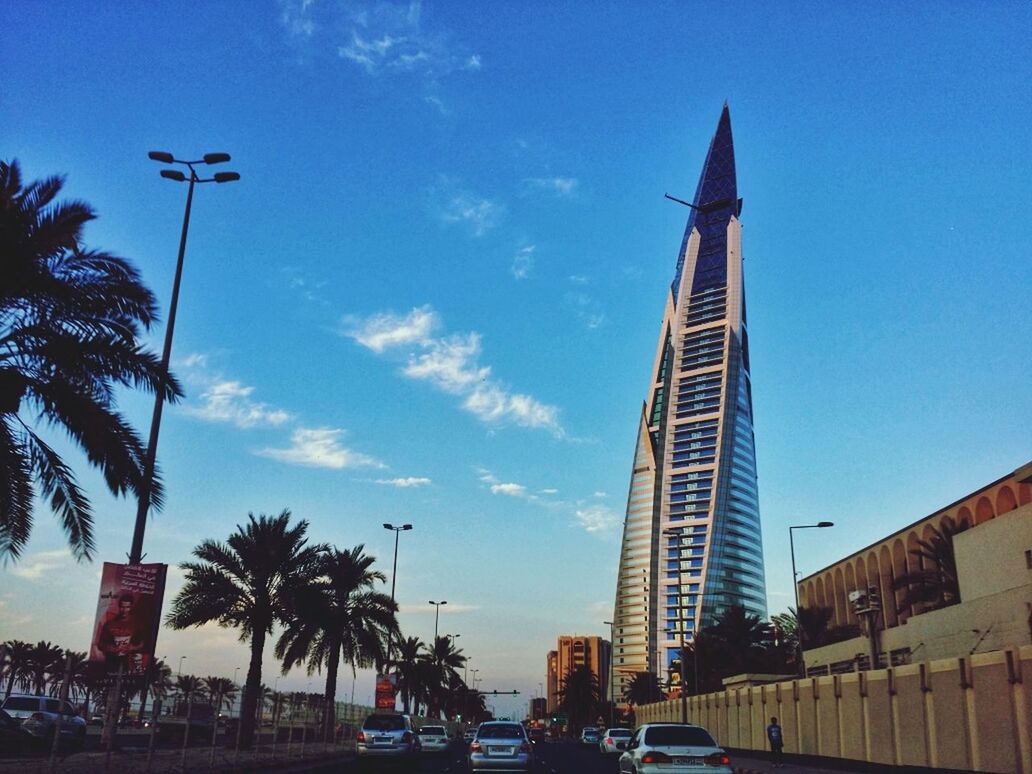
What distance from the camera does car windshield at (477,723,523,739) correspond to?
22062 millimetres

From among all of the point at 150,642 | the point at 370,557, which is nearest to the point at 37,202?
the point at 150,642

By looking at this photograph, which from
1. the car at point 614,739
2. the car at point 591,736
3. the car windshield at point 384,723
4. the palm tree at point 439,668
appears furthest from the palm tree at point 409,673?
the car windshield at point 384,723

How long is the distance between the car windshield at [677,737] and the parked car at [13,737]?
53.0 ft

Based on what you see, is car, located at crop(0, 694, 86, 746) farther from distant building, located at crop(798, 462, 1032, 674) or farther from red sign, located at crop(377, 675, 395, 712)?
red sign, located at crop(377, 675, 395, 712)

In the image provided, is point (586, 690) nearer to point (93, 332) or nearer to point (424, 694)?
point (424, 694)

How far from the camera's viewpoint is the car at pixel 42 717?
81.9 feet

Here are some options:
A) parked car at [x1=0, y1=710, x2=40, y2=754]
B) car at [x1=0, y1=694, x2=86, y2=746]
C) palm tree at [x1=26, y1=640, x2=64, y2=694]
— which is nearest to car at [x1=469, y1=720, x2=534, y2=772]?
parked car at [x1=0, y1=710, x2=40, y2=754]

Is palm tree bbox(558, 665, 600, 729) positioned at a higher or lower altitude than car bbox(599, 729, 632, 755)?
lower

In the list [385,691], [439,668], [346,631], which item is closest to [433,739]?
[346,631]

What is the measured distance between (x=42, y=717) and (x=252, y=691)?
6.26 meters

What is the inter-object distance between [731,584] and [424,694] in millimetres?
123056

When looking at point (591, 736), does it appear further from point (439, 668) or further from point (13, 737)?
point (13, 737)

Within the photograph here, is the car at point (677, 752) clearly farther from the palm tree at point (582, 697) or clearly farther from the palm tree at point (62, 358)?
the palm tree at point (582, 697)

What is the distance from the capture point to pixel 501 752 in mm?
21516
